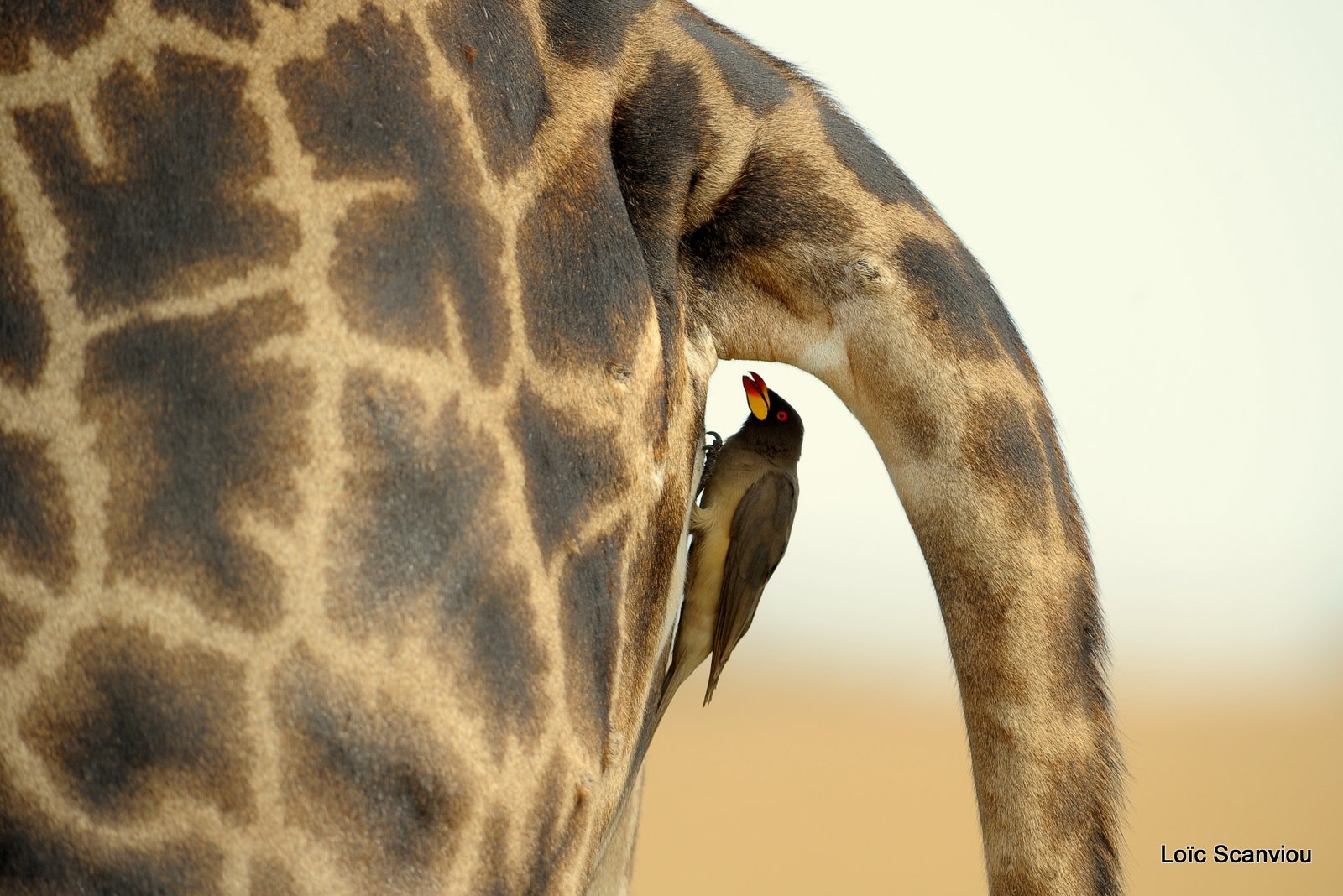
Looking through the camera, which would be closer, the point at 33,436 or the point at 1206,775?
the point at 33,436

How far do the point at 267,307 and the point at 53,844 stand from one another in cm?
31

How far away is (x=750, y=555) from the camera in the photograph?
1470 millimetres

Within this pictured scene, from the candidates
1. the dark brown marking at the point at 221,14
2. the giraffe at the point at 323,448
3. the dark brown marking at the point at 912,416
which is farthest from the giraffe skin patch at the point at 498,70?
the dark brown marking at the point at 912,416

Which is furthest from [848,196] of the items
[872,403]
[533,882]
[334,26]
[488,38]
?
[533,882]

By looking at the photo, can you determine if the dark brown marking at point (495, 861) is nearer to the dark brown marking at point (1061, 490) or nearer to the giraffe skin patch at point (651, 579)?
the giraffe skin patch at point (651, 579)

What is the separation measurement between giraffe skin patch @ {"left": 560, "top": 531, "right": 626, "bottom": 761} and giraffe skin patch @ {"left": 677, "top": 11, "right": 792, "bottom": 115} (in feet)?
1.29

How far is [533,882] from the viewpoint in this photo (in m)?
0.78

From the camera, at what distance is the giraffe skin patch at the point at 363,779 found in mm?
690

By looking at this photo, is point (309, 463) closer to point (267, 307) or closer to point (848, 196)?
point (267, 307)

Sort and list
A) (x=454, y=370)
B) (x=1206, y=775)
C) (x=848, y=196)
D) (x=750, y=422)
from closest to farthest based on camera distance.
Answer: (x=454, y=370)
(x=848, y=196)
(x=750, y=422)
(x=1206, y=775)

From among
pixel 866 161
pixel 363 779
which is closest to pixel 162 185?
pixel 363 779

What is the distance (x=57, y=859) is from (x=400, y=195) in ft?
1.34
